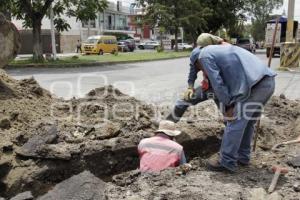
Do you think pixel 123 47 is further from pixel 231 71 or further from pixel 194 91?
pixel 231 71

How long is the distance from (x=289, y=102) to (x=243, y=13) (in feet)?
151

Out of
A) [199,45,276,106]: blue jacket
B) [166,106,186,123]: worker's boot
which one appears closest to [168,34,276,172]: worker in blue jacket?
[199,45,276,106]: blue jacket

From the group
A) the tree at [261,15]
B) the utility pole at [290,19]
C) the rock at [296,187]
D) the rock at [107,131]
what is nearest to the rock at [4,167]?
the rock at [107,131]

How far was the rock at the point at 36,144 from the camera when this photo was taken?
5391mm

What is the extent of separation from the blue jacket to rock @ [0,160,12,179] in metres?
2.54

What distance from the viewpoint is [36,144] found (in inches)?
215

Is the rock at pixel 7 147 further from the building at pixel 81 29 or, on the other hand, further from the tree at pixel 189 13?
the tree at pixel 189 13

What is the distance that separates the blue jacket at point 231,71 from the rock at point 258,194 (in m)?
0.89

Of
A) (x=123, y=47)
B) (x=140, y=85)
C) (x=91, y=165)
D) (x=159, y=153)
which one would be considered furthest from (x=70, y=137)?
(x=123, y=47)

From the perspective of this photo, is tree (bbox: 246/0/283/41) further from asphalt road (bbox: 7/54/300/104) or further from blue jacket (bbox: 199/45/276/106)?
blue jacket (bbox: 199/45/276/106)

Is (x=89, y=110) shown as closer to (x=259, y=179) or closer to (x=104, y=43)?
(x=259, y=179)

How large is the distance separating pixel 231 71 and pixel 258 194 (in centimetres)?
121

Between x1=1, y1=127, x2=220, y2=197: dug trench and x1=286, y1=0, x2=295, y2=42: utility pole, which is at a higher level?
x1=286, y1=0, x2=295, y2=42: utility pole

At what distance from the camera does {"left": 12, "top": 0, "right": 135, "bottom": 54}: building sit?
45469 millimetres
